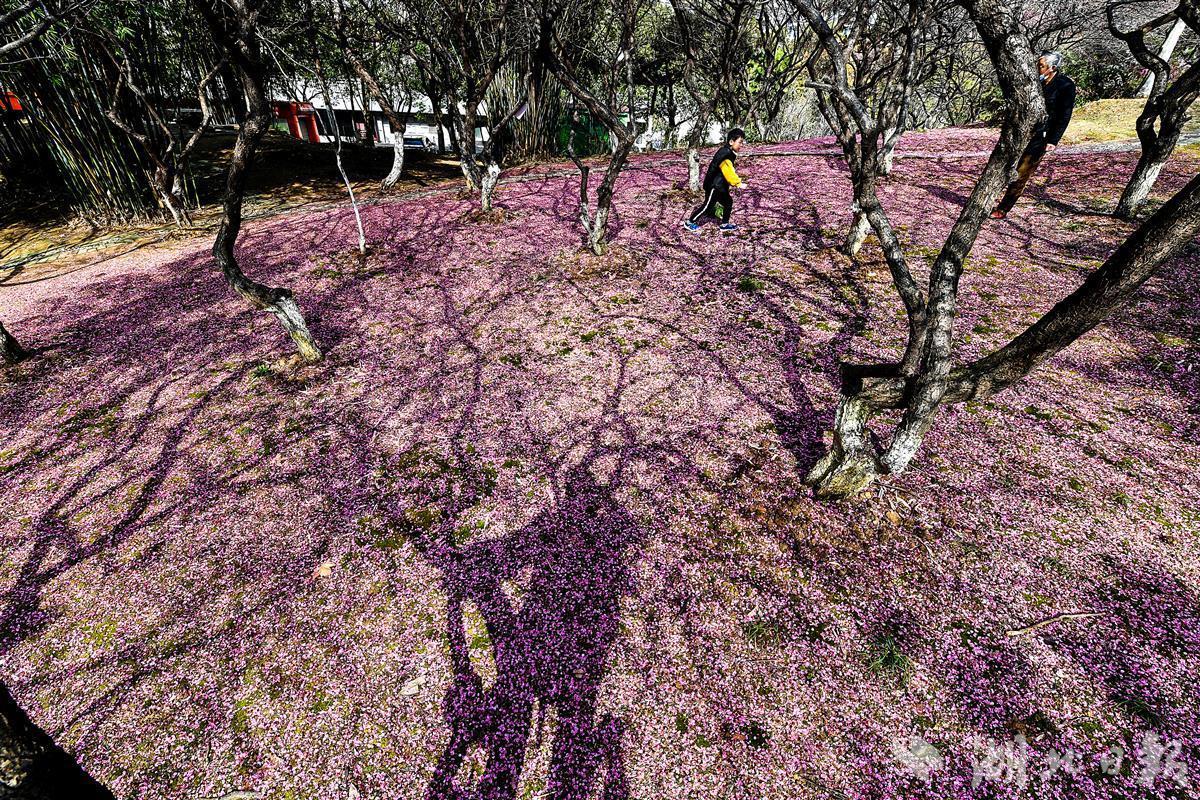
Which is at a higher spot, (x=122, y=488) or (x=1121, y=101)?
(x=1121, y=101)

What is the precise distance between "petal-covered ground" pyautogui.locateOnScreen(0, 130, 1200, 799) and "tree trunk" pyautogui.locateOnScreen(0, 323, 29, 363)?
31 centimetres

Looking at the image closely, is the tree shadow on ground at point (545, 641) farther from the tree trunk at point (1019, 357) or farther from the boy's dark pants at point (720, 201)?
the boy's dark pants at point (720, 201)

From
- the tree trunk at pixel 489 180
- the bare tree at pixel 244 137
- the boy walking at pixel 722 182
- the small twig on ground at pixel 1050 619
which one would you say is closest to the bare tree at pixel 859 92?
the boy walking at pixel 722 182

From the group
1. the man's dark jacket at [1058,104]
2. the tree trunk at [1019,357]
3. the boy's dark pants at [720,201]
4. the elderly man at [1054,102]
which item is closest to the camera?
the tree trunk at [1019,357]

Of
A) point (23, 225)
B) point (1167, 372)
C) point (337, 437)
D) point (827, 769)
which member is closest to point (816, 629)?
point (827, 769)

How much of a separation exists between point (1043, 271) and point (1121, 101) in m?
20.8

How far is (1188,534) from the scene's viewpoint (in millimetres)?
4152

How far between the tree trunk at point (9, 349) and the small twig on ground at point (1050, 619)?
46.5ft

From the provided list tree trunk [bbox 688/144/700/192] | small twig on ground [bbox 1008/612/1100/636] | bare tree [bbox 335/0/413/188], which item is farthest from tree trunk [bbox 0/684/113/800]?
bare tree [bbox 335/0/413/188]

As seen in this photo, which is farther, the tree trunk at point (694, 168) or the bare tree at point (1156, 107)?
the tree trunk at point (694, 168)

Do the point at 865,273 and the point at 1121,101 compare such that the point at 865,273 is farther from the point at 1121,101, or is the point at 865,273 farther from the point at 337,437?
the point at 1121,101

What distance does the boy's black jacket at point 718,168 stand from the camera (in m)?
10.5

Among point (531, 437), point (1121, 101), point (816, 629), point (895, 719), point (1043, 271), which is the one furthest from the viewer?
point (1121, 101)

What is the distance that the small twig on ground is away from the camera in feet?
11.8
